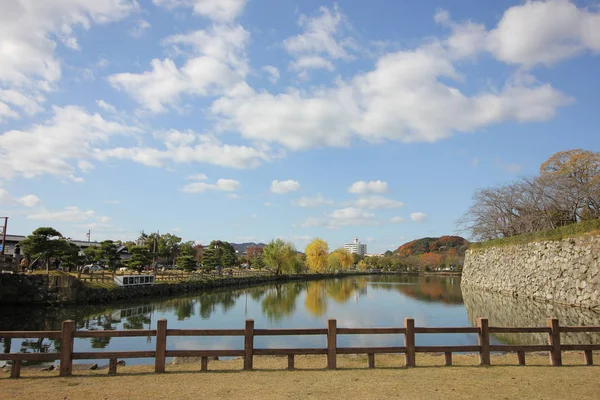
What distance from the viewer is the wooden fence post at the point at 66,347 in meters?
7.45

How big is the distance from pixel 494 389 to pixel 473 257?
4613 centimetres

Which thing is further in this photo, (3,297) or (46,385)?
(3,297)

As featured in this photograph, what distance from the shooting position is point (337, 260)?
351ft

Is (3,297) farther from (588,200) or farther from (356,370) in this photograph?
(588,200)

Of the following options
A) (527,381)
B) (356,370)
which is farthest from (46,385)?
(527,381)

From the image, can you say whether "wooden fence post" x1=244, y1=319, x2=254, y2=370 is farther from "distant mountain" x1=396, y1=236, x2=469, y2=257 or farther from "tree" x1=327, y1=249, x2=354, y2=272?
"distant mountain" x1=396, y1=236, x2=469, y2=257

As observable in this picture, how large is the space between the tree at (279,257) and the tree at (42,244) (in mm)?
46843

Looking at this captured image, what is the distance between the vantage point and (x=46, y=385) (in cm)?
702

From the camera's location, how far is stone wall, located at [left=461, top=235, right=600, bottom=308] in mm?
23766

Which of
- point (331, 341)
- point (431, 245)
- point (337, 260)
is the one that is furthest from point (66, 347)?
point (431, 245)

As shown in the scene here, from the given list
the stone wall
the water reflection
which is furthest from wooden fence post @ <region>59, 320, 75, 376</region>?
the stone wall

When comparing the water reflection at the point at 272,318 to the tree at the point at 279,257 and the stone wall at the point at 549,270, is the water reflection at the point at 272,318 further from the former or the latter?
the tree at the point at 279,257

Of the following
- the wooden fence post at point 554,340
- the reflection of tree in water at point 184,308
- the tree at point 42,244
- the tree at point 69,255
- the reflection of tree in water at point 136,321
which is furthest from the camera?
the tree at point 69,255

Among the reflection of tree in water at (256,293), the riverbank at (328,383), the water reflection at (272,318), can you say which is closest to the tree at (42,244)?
the water reflection at (272,318)
